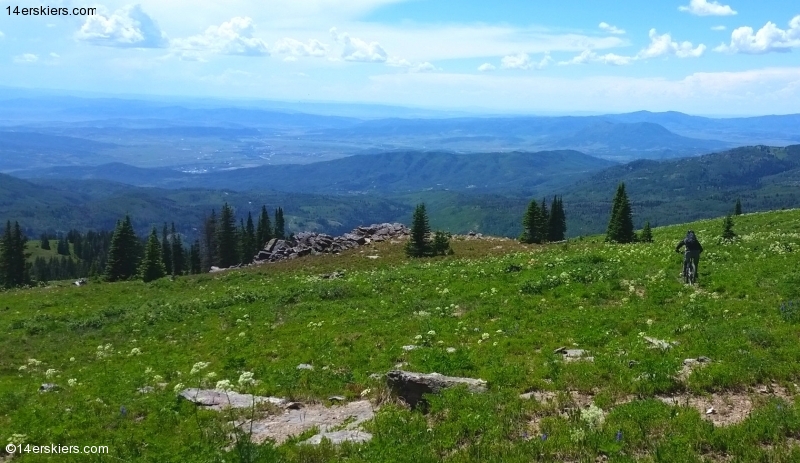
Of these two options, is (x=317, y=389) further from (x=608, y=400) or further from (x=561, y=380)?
(x=608, y=400)

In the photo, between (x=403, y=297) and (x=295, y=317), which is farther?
(x=403, y=297)

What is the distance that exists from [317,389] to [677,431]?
9.00 metres

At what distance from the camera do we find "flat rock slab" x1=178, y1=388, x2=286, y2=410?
14042 millimetres

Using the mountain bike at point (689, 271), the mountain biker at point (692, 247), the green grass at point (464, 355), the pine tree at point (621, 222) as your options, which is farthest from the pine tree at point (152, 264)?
the mountain biker at point (692, 247)

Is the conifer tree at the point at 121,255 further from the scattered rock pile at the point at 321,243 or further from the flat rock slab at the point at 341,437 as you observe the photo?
the flat rock slab at the point at 341,437

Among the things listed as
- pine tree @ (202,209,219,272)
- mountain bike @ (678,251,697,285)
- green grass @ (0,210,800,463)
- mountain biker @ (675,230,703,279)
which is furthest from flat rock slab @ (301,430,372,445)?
pine tree @ (202,209,219,272)

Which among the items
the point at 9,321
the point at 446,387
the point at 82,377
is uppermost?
the point at 446,387

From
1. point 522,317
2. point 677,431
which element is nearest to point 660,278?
point 522,317

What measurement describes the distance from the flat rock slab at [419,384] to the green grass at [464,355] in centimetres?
39

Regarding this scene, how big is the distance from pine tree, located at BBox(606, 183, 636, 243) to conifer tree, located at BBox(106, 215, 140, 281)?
5648 centimetres

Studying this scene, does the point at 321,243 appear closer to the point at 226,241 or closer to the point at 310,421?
the point at 226,241

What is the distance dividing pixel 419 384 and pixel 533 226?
5157cm

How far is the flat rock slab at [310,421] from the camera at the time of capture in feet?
38.9

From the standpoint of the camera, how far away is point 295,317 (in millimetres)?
24906
